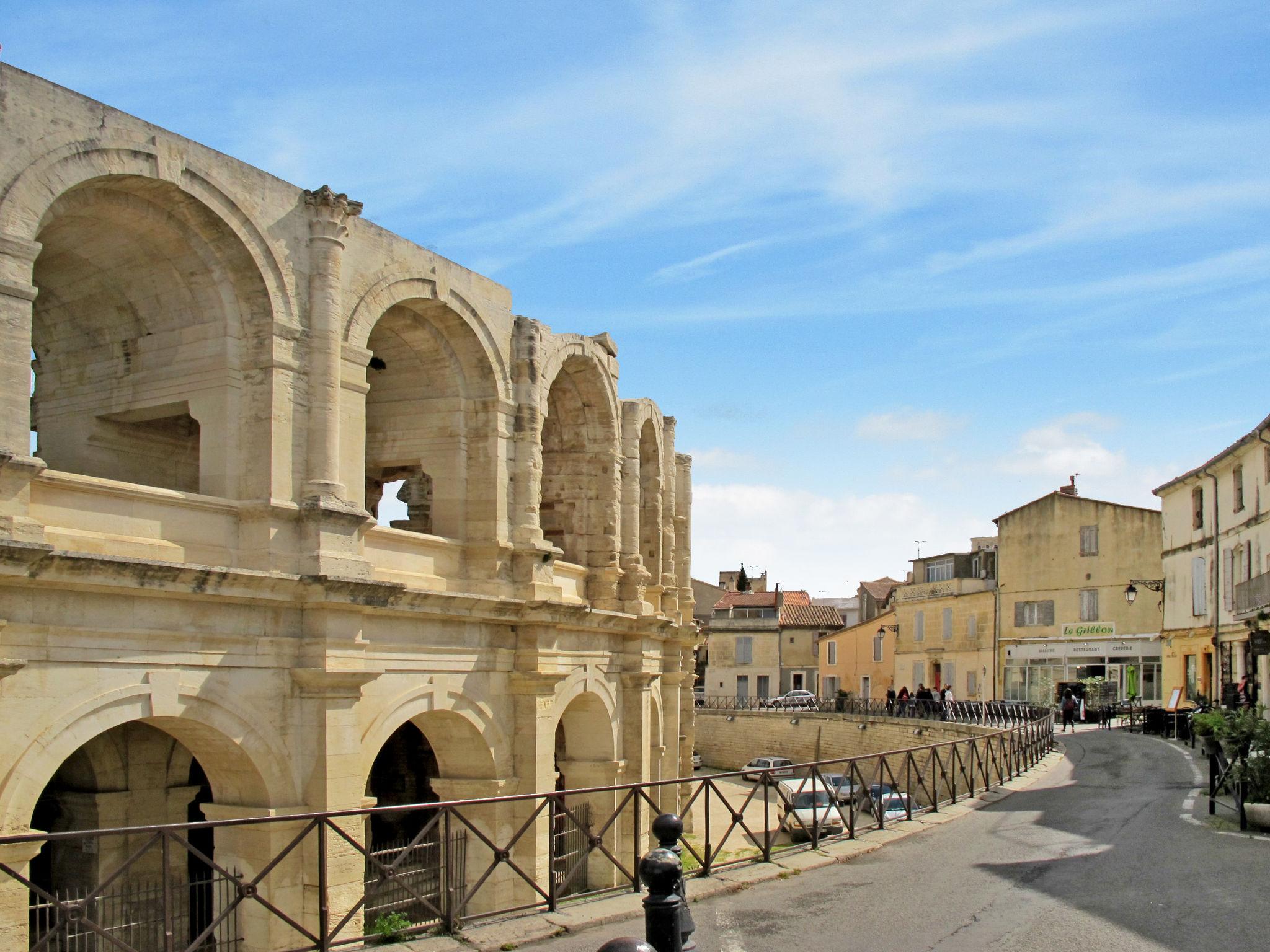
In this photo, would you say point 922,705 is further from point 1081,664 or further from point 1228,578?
point 1228,578

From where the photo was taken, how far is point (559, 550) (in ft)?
53.5

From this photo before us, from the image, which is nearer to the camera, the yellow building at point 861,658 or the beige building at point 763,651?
the yellow building at point 861,658

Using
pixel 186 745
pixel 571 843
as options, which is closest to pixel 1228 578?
pixel 571 843

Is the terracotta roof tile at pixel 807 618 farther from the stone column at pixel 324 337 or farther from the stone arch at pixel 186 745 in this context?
the stone arch at pixel 186 745

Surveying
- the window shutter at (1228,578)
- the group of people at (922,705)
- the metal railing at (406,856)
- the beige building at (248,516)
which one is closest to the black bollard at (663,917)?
the metal railing at (406,856)

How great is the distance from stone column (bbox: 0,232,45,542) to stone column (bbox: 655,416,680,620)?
43.1 feet

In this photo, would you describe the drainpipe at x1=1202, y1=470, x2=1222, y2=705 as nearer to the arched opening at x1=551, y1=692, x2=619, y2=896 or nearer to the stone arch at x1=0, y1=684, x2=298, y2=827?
the arched opening at x1=551, y1=692, x2=619, y2=896

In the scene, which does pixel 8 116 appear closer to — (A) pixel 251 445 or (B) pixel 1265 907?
(A) pixel 251 445

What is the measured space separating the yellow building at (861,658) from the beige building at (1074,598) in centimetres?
921

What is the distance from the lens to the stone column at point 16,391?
9859 millimetres

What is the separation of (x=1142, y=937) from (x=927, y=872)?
276 cm

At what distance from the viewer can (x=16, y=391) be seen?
33.1 ft

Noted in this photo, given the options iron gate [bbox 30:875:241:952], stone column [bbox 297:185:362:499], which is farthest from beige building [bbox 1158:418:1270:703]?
iron gate [bbox 30:875:241:952]

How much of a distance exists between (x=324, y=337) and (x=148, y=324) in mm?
1877
